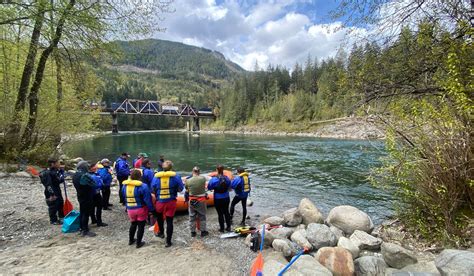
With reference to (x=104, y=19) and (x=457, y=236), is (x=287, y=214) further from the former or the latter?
(x=104, y=19)

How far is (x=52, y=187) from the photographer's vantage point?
7.89 m

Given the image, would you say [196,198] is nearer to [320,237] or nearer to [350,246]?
[320,237]

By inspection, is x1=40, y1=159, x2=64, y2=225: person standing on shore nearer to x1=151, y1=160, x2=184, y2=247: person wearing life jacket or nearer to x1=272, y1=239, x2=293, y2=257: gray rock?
x1=151, y1=160, x2=184, y2=247: person wearing life jacket

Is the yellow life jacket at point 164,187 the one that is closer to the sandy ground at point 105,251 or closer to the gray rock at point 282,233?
the sandy ground at point 105,251

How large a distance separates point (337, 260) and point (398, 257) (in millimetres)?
1194

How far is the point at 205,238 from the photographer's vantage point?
309 inches

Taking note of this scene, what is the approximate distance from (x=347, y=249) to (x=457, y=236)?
222cm

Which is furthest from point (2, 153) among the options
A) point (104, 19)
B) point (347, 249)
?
point (347, 249)

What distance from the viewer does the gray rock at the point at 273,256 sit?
643 cm

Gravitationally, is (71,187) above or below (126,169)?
below

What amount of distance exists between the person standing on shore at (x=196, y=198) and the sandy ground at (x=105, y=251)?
0.41m

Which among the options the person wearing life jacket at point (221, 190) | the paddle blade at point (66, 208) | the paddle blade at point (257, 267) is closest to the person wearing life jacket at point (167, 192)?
the person wearing life jacket at point (221, 190)

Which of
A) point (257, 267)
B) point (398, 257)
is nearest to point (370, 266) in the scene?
point (398, 257)

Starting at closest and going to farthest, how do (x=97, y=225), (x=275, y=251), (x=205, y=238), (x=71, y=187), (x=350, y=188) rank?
(x=275, y=251) < (x=205, y=238) < (x=97, y=225) < (x=71, y=187) < (x=350, y=188)
